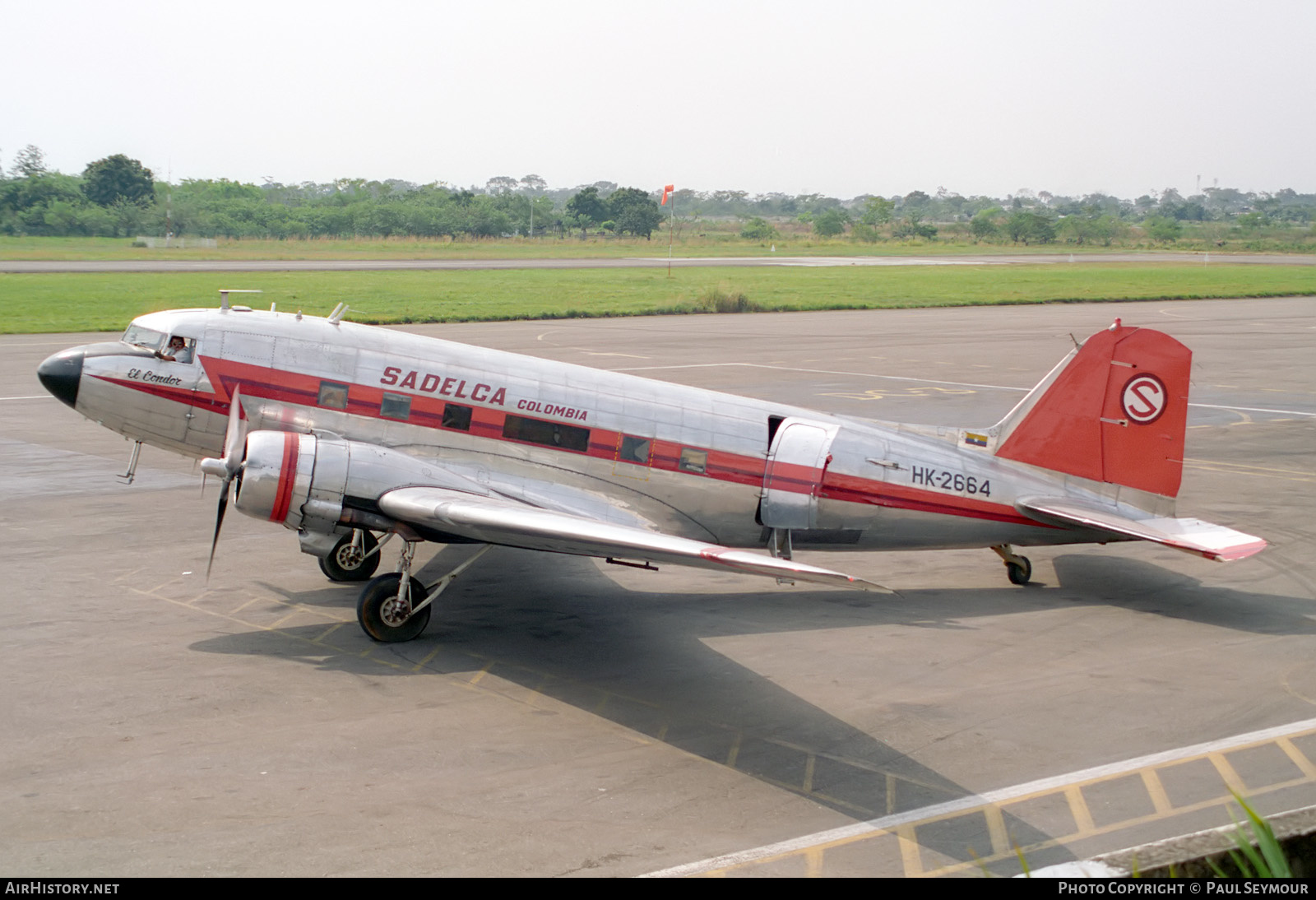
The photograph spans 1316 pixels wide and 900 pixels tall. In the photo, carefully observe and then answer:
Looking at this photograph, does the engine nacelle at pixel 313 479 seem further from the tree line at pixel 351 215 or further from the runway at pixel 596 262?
the tree line at pixel 351 215

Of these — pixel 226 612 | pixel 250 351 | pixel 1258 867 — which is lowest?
pixel 226 612

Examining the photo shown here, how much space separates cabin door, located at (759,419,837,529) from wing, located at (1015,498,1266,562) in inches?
126

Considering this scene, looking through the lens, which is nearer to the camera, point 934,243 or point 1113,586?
point 1113,586

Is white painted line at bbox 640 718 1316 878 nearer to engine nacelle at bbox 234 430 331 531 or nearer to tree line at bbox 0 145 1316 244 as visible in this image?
engine nacelle at bbox 234 430 331 531

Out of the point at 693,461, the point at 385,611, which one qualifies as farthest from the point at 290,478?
the point at 693,461

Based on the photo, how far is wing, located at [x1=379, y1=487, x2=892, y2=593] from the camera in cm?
1147

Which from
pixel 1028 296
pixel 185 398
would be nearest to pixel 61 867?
pixel 185 398

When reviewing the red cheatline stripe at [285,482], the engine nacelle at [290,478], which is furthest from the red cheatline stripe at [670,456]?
the red cheatline stripe at [285,482]

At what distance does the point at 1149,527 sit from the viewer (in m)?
16.5

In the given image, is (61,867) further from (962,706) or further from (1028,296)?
(1028,296)

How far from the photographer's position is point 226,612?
15.7 metres

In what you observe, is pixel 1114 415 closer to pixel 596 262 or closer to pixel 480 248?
pixel 596 262

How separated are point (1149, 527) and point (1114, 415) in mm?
1858

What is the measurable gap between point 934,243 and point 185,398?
159651 mm
